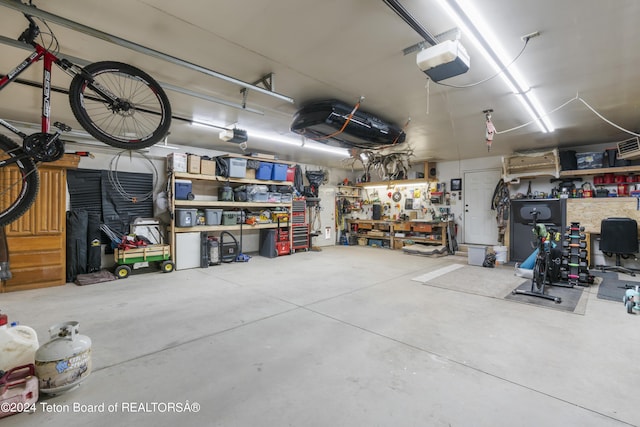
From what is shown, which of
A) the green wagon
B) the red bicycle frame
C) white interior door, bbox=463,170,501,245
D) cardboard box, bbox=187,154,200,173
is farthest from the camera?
white interior door, bbox=463,170,501,245

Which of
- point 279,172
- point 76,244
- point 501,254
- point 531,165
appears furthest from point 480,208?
point 76,244

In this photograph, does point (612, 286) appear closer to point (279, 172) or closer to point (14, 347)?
point (279, 172)

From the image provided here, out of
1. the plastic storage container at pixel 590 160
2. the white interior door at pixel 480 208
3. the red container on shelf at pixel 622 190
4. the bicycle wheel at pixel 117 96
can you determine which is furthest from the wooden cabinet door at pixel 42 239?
the red container on shelf at pixel 622 190

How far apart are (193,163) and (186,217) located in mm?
1139

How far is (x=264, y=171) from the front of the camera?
682 centimetres

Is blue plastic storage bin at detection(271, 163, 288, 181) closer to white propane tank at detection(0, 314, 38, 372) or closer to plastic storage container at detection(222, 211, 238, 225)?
plastic storage container at detection(222, 211, 238, 225)

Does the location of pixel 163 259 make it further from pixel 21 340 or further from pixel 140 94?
pixel 21 340

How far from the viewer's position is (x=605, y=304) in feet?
11.5

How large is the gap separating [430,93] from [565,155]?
15.4 feet

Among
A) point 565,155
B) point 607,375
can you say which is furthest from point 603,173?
point 607,375

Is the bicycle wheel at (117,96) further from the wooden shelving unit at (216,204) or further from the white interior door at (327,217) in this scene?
the white interior door at (327,217)

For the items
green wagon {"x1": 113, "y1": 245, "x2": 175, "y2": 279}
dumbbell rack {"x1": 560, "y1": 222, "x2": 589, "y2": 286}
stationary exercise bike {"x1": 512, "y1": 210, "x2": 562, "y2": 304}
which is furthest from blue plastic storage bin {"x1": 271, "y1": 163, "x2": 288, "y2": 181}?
dumbbell rack {"x1": 560, "y1": 222, "x2": 589, "y2": 286}

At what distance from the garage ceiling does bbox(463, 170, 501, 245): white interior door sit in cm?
301

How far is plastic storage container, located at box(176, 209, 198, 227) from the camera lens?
18.1 ft
